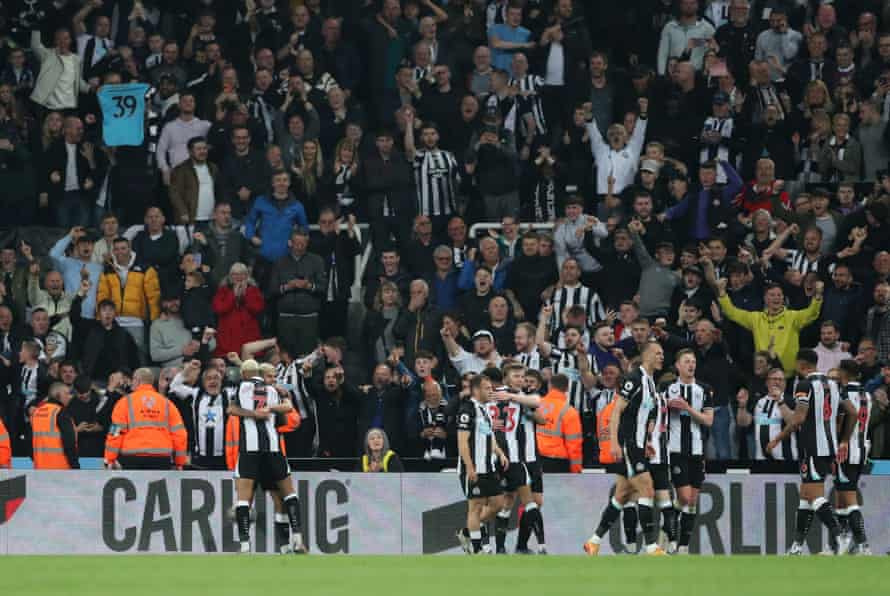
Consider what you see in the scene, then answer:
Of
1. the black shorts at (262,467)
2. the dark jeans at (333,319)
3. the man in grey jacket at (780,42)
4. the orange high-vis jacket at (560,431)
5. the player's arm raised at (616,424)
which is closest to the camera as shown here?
the player's arm raised at (616,424)

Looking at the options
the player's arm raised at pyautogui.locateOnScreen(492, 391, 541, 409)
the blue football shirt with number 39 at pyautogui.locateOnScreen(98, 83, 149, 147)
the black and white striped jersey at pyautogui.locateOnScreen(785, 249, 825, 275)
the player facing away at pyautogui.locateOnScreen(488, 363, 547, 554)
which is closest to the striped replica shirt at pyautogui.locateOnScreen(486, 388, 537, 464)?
the player facing away at pyautogui.locateOnScreen(488, 363, 547, 554)

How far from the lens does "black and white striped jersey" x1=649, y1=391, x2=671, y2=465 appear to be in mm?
17922

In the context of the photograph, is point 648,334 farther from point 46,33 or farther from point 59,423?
point 46,33

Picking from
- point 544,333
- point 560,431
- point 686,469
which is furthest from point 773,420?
point 544,333

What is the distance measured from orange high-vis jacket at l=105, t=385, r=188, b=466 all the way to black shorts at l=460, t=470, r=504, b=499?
365 centimetres

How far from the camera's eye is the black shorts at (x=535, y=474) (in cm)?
1853

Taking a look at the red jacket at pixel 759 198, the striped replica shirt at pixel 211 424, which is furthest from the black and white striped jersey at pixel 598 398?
the striped replica shirt at pixel 211 424

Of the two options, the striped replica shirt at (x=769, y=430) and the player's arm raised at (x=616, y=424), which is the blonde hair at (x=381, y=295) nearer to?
the striped replica shirt at (x=769, y=430)

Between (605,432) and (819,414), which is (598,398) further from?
(819,414)

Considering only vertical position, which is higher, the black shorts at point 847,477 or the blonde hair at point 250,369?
the blonde hair at point 250,369

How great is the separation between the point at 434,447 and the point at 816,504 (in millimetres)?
4474

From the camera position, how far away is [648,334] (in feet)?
68.2

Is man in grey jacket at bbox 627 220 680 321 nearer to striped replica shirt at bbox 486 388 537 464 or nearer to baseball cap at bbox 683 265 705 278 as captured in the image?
baseball cap at bbox 683 265 705 278

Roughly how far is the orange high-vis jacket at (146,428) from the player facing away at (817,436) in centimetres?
657
